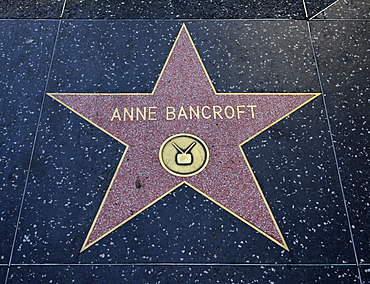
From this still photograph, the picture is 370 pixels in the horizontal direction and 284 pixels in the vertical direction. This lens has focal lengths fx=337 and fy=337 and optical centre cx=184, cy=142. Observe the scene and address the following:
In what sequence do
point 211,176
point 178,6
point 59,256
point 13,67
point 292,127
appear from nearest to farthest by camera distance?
1. point 59,256
2. point 211,176
3. point 292,127
4. point 13,67
5. point 178,6

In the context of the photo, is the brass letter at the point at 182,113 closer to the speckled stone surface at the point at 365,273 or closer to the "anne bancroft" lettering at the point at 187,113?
the "anne bancroft" lettering at the point at 187,113

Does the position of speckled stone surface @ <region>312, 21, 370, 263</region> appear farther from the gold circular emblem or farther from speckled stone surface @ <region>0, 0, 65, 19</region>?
speckled stone surface @ <region>0, 0, 65, 19</region>

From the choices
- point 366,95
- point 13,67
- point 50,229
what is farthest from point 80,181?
point 366,95

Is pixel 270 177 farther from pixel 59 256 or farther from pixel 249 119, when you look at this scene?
pixel 59 256

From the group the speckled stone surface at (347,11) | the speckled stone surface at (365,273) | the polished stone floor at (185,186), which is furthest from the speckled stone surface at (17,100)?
the speckled stone surface at (347,11)

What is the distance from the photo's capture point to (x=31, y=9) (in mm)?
2887

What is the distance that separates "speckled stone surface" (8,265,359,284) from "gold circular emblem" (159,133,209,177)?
61 centimetres

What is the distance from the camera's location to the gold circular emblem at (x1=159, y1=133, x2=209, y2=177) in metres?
2.23

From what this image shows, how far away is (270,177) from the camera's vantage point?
2.22m

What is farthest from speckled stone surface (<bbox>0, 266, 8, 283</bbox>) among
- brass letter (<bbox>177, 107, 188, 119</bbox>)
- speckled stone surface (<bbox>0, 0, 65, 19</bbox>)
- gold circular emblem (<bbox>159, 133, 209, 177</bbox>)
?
speckled stone surface (<bbox>0, 0, 65, 19</bbox>)

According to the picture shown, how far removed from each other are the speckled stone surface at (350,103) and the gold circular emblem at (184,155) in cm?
94

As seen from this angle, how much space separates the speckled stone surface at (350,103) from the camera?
214cm

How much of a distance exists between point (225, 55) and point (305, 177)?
44.1 inches

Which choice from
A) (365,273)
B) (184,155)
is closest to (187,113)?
(184,155)
